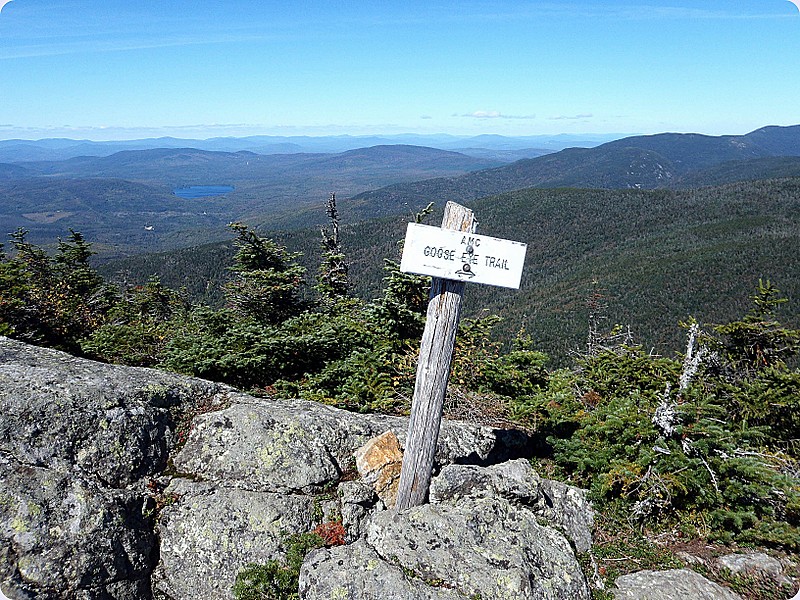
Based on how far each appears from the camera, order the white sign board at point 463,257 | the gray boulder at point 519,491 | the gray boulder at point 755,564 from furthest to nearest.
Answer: the gray boulder at point 519,491 < the gray boulder at point 755,564 < the white sign board at point 463,257

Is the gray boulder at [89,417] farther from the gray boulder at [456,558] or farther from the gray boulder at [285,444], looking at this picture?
the gray boulder at [456,558]

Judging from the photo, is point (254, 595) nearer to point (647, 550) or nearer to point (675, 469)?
point (647, 550)

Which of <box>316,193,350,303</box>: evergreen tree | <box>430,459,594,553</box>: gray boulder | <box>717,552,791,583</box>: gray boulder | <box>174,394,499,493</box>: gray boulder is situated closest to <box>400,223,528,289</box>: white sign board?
<box>430,459,594,553</box>: gray boulder

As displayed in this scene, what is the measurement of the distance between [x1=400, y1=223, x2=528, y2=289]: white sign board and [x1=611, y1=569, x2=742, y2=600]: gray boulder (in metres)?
3.61

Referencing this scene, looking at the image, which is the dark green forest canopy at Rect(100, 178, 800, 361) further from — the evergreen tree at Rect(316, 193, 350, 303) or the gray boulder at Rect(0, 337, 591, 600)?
the gray boulder at Rect(0, 337, 591, 600)

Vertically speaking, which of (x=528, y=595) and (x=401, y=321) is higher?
(x=401, y=321)

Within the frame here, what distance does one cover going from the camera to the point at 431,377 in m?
5.01

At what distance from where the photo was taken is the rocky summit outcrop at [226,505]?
4.21m

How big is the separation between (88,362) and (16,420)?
203 centimetres

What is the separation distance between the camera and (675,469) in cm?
595

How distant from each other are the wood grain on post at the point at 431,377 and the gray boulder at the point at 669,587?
94.7 inches

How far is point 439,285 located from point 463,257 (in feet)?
1.51

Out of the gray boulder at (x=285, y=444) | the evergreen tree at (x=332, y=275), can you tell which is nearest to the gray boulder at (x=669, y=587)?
the gray boulder at (x=285, y=444)

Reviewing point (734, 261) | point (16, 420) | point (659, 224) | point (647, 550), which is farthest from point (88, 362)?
point (659, 224)
